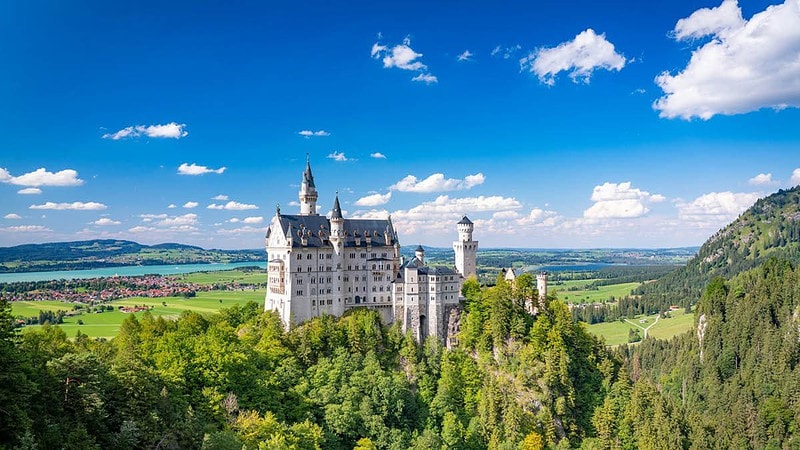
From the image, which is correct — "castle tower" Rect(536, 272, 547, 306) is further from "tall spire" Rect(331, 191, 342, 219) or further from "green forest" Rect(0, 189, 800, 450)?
"tall spire" Rect(331, 191, 342, 219)

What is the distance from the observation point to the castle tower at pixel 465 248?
Result: 108625 millimetres

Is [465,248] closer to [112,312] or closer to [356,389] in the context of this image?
[356,389]

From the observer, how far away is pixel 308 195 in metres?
103

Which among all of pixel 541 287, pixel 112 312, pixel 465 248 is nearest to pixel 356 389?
pixel 465 248

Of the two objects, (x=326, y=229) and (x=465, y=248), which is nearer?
(x=326, y=229)

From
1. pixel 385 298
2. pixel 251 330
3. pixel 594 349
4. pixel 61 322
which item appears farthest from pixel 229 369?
pixel 61 322

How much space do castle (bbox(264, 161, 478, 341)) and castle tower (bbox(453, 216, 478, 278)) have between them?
6.58 metres

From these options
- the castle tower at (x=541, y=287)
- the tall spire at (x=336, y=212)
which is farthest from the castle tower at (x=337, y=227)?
the castle tower at (x=541, y=287)

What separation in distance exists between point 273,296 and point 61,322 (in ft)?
233

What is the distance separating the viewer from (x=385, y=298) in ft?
330

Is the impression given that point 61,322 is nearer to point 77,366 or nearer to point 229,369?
point 229,369

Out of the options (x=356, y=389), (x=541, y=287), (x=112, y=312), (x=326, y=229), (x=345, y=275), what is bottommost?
(x=356, y=389)

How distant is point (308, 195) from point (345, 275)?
15.3 metres

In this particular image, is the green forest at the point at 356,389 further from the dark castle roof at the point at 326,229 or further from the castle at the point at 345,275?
the dark castle roof at the point at 326,229
